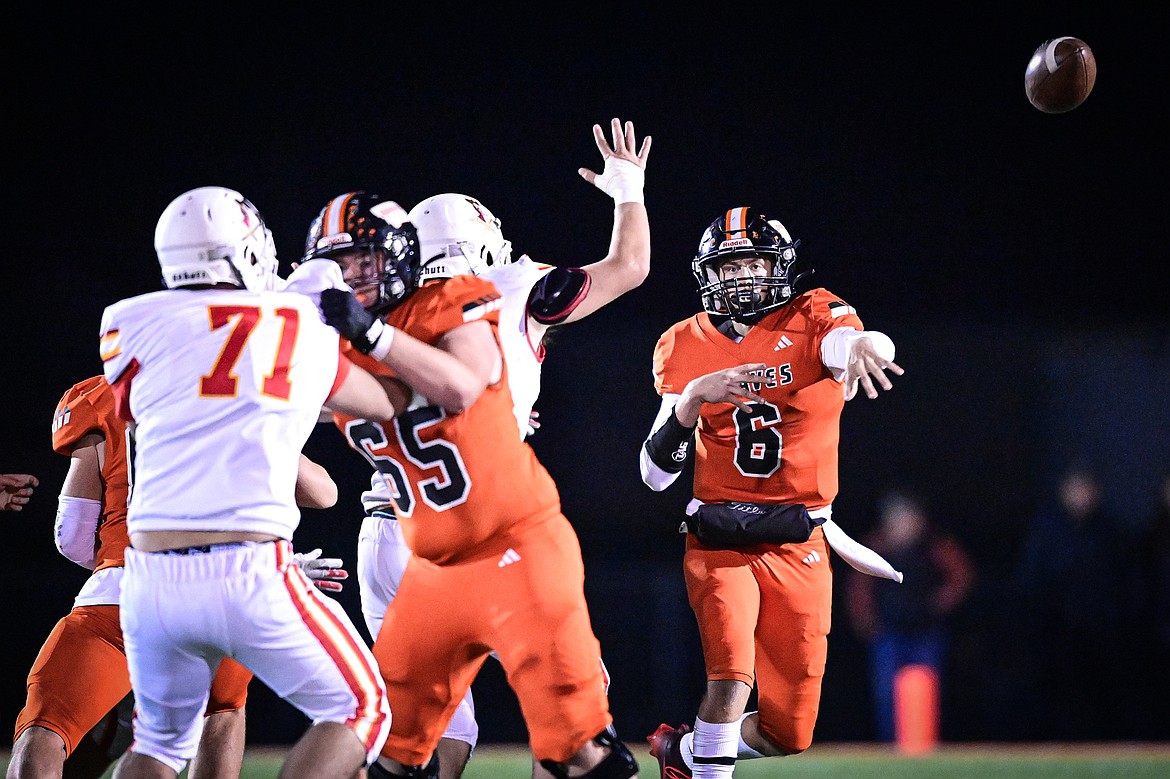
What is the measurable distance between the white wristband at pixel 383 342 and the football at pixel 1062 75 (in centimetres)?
385

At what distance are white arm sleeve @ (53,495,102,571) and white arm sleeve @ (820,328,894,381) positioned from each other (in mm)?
2528

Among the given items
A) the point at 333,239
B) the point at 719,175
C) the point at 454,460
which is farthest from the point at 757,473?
the point at 719,175

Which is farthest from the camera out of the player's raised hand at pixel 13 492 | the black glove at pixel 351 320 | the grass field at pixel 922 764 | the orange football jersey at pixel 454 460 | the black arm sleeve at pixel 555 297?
the grass field at pixel 922 764

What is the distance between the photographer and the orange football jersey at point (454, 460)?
3.21 metres

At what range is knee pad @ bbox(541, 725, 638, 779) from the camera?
3.10 meters

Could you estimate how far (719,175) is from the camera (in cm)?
1132

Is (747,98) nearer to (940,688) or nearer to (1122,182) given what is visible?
(1122,182)

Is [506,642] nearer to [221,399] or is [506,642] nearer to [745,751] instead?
[221,399]

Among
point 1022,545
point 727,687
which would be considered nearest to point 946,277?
point 1022,545

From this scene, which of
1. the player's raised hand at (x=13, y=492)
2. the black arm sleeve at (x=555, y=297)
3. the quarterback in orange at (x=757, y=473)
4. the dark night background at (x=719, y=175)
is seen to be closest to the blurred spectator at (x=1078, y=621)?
the dark night background at (x=719, y=175)

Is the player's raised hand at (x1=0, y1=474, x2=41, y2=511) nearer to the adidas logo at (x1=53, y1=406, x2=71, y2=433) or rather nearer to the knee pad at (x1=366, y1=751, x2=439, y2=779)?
the adidas logo at (x1=53, y1=406, x2=71, y2=433)

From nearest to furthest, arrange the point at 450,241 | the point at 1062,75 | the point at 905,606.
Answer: the point at 450,241 → the point at 1062,75 → the point at 905,606

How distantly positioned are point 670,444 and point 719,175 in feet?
23.4

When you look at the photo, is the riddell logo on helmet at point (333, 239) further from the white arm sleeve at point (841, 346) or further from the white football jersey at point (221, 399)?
the white arm sleeve at point (841, 346)
